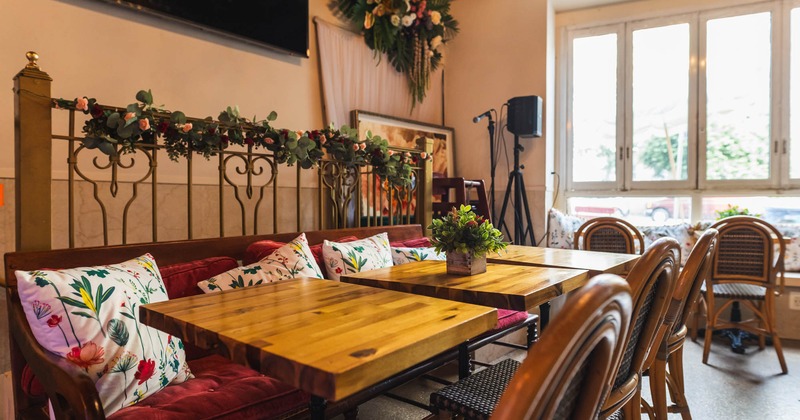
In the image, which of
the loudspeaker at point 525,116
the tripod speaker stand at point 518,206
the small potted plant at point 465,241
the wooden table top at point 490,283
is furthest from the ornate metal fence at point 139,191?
the loudspeaker at point 525,116

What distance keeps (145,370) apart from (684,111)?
4823 mm

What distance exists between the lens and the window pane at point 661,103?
454cm

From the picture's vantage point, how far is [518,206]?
4.63 m

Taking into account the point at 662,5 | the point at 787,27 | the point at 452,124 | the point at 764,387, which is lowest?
the point at 764,387

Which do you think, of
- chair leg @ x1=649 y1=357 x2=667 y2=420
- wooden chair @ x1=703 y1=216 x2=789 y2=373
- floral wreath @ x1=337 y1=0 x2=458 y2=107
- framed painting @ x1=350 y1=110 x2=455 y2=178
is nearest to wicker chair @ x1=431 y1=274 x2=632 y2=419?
chair leg @ x1=649 y1=357 x2=667 y2=420

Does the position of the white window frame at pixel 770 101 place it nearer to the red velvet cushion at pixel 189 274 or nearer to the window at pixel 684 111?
the window at pixel 684 111

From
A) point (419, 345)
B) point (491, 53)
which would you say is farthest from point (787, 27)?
point (419, 345)

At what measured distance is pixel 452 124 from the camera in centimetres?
518

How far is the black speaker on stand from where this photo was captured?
14.4ft

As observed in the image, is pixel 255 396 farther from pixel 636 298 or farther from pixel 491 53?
pixel 491 53

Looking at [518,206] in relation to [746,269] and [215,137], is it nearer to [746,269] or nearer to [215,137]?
[746,269]

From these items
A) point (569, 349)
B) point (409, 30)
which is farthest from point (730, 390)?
point (409, 30)

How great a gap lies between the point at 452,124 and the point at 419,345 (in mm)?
4430

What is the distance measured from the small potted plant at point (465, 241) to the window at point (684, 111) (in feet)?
11.5
